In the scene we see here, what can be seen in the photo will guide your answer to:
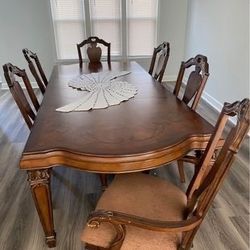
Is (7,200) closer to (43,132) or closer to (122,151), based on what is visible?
(43,132)

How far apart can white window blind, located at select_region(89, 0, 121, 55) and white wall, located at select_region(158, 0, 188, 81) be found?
796mm

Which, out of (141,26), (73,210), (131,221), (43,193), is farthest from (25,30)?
(131,221)

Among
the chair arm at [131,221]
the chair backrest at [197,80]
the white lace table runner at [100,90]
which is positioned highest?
the chair backrest at [197,80]

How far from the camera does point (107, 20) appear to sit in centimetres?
466

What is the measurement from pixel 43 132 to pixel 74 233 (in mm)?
733

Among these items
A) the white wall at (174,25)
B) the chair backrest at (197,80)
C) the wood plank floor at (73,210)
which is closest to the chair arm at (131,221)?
the wood plank floor at (73,210)

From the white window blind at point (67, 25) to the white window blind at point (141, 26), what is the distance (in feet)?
2.90

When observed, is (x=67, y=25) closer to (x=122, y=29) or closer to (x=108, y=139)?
(x=122, y=29)

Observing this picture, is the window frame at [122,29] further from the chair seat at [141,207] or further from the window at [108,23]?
the chair seat at [141,207]

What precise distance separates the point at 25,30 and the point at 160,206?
4375 mm

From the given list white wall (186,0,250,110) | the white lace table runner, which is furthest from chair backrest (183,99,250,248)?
white wall (186,0,250,110)

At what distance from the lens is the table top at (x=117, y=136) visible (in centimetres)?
111

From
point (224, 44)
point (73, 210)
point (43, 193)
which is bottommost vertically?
point (73, 210)

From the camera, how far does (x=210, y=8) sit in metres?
3.75
